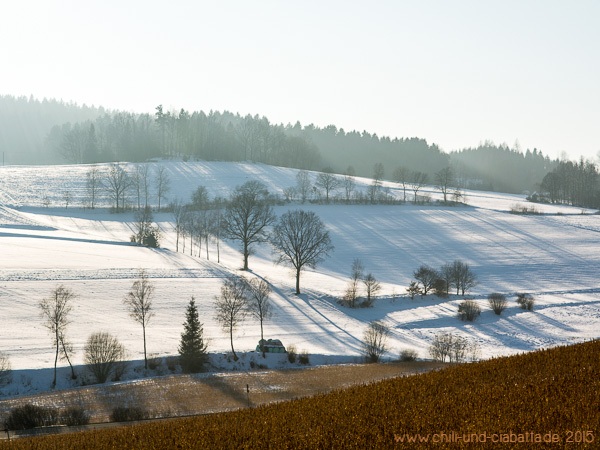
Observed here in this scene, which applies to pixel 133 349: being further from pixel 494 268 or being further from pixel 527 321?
pixel 494 268

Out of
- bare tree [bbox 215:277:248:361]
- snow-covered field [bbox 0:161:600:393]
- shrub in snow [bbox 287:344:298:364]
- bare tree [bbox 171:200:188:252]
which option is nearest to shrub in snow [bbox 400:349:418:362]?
snow-covered field [bbox 0:161:600:393]

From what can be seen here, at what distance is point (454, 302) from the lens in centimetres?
5912

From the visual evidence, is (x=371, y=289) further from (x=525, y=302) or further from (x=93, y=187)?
(x=93, y=187)

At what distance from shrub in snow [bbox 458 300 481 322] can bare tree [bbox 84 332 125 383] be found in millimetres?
30737

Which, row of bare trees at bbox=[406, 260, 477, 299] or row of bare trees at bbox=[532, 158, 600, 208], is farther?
row of bare trees at bbox=[532, 158, 600, 208]

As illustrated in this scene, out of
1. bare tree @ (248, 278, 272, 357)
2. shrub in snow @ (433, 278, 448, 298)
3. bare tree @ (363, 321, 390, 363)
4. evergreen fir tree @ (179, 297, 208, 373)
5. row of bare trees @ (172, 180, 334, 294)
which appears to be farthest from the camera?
row of bare trees @ (172, 180, 334, 294)

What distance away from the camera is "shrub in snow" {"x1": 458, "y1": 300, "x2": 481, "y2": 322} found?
173 ft

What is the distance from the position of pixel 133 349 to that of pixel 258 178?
335 feet

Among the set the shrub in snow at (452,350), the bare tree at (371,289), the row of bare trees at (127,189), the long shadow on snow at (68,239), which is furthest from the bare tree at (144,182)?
the shrub in snow at (452,350)

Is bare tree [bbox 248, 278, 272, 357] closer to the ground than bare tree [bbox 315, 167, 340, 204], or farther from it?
closer to the ground

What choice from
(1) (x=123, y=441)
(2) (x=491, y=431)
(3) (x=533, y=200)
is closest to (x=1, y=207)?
(1) (x=123, y=441)

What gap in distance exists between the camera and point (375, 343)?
4338 centimetres

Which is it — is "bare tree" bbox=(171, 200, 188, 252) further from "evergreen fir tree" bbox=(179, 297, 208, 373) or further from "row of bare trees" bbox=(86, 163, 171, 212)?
"evergreen fir tree" bbox=(179, 297, 208, 373)

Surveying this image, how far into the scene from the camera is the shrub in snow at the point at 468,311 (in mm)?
52812
